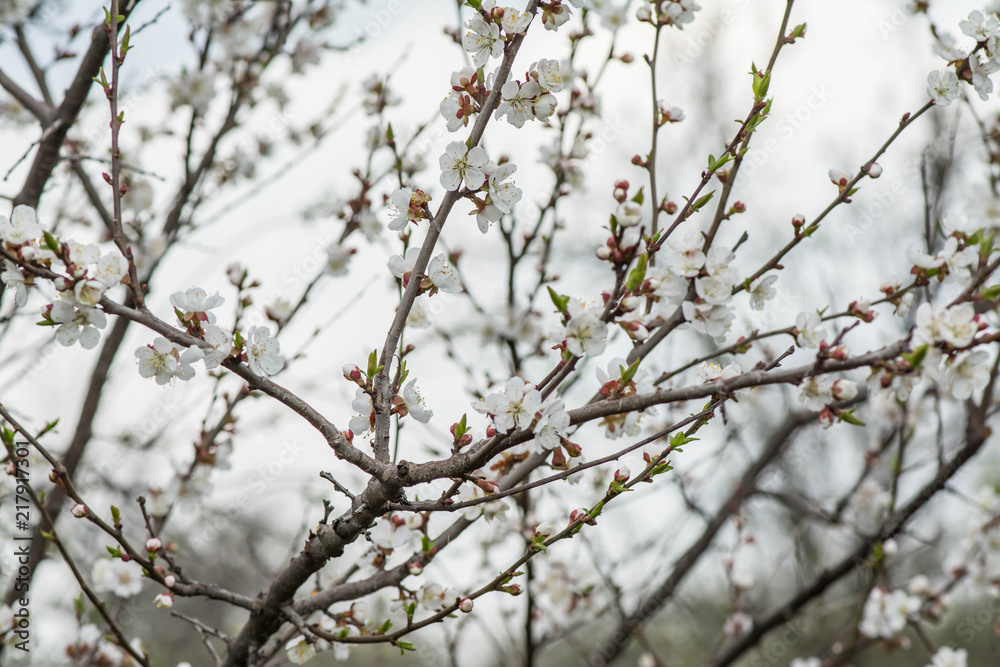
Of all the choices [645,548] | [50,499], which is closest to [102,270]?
[50,499]

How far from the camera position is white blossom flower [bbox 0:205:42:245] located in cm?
A: 133

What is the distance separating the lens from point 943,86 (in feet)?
5.67

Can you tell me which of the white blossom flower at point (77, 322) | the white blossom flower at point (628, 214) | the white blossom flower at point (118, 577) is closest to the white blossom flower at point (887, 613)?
the white blossom flower at point (628, 214)

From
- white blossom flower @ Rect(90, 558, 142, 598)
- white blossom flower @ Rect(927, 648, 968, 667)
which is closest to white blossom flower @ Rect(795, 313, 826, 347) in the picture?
white blossom flower @ Rect(927, 648, 968, 667)

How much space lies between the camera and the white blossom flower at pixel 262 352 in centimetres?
146

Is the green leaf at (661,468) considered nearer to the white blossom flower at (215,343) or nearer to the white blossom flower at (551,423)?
the white blossom flower at (551,423)

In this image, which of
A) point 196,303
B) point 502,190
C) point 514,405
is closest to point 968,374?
point 514,405

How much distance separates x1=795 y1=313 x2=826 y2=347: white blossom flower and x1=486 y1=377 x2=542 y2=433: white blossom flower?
0.61 metres

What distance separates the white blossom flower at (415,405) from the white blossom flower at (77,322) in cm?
61

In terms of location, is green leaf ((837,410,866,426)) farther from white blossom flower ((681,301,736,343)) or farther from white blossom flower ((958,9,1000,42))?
white blossom flower ((958,9,1000,42))

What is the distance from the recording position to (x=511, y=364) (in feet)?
9.82

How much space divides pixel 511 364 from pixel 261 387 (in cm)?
171

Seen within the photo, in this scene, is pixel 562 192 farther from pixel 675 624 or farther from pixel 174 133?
pixel 675 624

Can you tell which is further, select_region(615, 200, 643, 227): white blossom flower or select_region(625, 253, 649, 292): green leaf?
select_region(615, 200, 643, 227): white blossom flower
